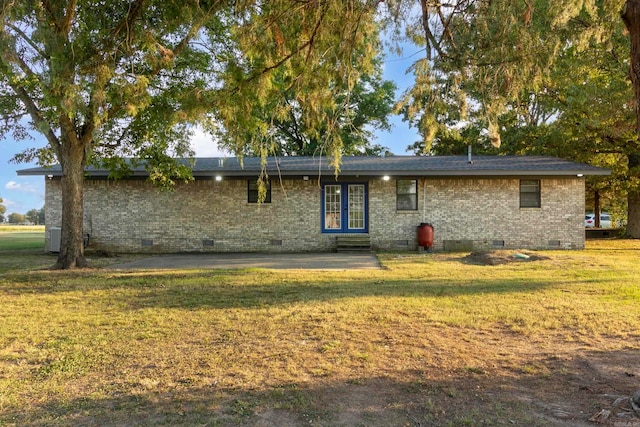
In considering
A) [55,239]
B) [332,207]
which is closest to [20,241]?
[55,239]

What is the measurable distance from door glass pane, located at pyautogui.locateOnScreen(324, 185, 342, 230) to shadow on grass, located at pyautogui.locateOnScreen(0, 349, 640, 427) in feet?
37.2

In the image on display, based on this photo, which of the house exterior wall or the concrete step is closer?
the concrete step

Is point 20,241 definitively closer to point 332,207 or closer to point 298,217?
point 298,217

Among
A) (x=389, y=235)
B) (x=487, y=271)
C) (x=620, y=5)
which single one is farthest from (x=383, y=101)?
(x=620, y=5)

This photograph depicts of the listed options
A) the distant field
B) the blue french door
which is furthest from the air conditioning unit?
the blue french door

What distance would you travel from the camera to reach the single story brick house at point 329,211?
14.7 meters

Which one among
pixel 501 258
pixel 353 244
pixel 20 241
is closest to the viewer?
pixel 501 258

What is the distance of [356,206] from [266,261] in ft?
14.7

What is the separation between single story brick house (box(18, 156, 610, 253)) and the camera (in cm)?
1466

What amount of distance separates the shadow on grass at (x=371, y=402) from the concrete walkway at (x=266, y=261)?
6.75 m

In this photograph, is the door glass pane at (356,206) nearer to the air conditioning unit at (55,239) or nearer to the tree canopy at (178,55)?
the tree canopy at (178,55)

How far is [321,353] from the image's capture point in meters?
4.23

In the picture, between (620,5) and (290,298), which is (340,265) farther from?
(620,5)

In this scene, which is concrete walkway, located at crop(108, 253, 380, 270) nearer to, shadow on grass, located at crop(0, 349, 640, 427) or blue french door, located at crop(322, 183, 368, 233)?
blue french door, located at crop(322, 183, 368, 233)
